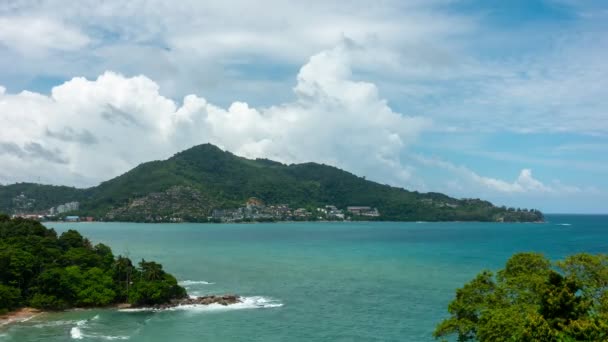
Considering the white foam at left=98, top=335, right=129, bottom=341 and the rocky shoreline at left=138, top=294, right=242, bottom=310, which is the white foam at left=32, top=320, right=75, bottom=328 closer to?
the white foam at left=98, top=335, right=129, bottom=341

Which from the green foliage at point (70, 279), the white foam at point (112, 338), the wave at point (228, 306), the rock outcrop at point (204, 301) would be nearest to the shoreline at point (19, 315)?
the green foliage at point (70, 279)

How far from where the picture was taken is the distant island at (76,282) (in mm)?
58312

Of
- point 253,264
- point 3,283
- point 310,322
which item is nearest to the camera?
point 310,322

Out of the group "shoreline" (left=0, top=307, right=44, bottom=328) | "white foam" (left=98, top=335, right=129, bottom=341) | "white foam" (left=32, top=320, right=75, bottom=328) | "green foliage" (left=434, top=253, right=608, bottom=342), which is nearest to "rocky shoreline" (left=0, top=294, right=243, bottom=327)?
"shoreline" (left=0, top=307, right=44, bottom=328)

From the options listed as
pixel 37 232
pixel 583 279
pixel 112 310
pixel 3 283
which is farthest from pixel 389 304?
pixel 37 232

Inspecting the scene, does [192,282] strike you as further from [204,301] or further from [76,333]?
[76,333]

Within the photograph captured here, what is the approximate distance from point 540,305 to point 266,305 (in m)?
38.7

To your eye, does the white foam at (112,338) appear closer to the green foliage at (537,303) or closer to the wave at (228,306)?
the wave at (228,306)

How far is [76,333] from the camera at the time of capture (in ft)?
156

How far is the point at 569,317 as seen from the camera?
2452 cm

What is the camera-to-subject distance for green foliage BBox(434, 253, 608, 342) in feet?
76.7

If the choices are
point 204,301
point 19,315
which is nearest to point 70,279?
point 19,315

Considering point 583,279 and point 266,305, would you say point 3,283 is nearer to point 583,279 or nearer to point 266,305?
point 266,305

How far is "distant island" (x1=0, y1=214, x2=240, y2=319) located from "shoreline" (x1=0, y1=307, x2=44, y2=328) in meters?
0.52
